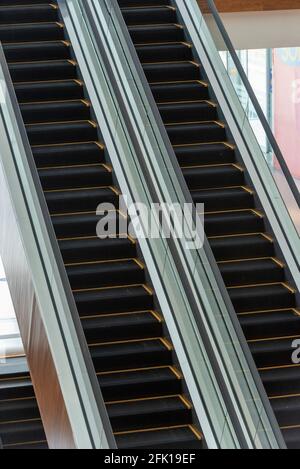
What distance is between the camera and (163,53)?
10648mm

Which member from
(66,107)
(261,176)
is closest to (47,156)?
(66,107)

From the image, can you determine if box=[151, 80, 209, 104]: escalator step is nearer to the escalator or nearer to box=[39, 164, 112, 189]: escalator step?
the escalator

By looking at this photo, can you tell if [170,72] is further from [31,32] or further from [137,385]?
[137,385]

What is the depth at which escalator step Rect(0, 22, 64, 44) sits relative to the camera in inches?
418

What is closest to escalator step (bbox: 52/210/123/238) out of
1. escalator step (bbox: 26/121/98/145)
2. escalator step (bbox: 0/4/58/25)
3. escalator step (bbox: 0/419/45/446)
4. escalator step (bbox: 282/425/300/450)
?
escalator step (bbox: 26/121/98/145)

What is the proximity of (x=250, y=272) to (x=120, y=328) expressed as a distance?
4.70ft

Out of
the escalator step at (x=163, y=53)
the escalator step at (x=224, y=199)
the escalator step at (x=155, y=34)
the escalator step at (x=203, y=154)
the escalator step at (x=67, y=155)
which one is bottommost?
the escalator step at (x=224, y=199)

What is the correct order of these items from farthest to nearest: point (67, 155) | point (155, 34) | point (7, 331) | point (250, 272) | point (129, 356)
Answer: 1. point (7, 331)
2. point (155, 34)
3. point (67, 155)
4. point (250, 272)
5. point (129, 356)

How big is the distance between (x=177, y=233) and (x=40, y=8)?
3.88 meters

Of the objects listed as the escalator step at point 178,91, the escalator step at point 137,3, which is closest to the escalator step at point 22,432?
the escalator step at point 178,91

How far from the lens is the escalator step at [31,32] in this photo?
10617mm

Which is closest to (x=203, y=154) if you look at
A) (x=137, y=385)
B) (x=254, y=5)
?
(x=137, y=385)

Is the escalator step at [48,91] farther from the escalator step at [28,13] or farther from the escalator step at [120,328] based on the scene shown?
the escalator step at [120,328]

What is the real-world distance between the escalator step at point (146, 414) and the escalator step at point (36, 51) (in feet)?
14.2
